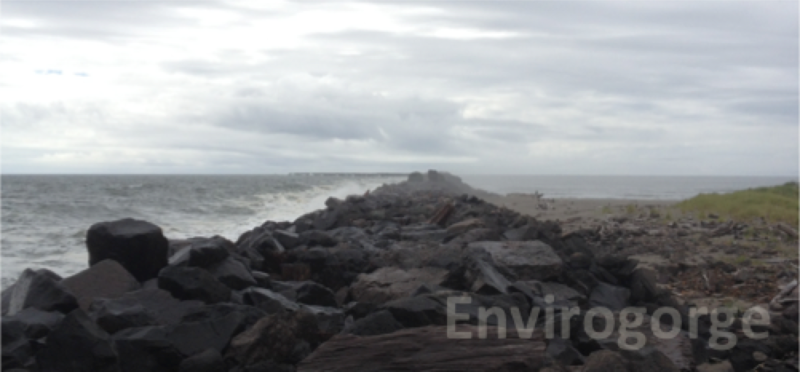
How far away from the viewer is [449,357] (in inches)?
141

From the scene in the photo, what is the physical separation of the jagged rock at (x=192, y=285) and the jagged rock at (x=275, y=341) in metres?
0.79

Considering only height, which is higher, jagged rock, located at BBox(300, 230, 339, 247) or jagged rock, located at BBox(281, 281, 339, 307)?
jagged rock, located at BBox(300, 230, 339, 247)

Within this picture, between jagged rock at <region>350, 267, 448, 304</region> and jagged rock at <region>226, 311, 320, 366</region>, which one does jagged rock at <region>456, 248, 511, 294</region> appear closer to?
jagged rock at <region>350, 267, 448, 304</region>

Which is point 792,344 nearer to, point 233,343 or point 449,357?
point 449,357

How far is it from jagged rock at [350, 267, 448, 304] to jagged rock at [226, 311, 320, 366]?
1.18 meters

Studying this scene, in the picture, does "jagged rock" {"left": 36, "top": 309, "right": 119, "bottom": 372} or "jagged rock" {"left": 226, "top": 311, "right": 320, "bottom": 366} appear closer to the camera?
"jagged rock" {"left": 36, "top": 309, "right": 119, "bottom": 372}

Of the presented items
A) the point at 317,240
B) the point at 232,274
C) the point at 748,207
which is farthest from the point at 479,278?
the point at 748,207

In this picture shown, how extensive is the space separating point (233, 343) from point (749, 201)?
54.7 ft

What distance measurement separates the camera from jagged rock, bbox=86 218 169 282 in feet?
19.0

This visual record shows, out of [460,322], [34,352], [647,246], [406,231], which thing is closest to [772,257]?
[647,246]

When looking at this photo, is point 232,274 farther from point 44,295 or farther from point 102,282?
point 44,295

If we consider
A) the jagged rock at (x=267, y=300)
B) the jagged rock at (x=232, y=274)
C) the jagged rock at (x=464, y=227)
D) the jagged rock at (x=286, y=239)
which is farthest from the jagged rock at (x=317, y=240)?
the jagged rock at (x=267, y=300)

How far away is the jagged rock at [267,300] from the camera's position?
16.3 ft

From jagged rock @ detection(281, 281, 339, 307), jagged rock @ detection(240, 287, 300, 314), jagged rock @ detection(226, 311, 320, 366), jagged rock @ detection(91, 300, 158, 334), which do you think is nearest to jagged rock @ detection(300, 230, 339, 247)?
jagged rock @ detection(281, 281, 339, 307)
